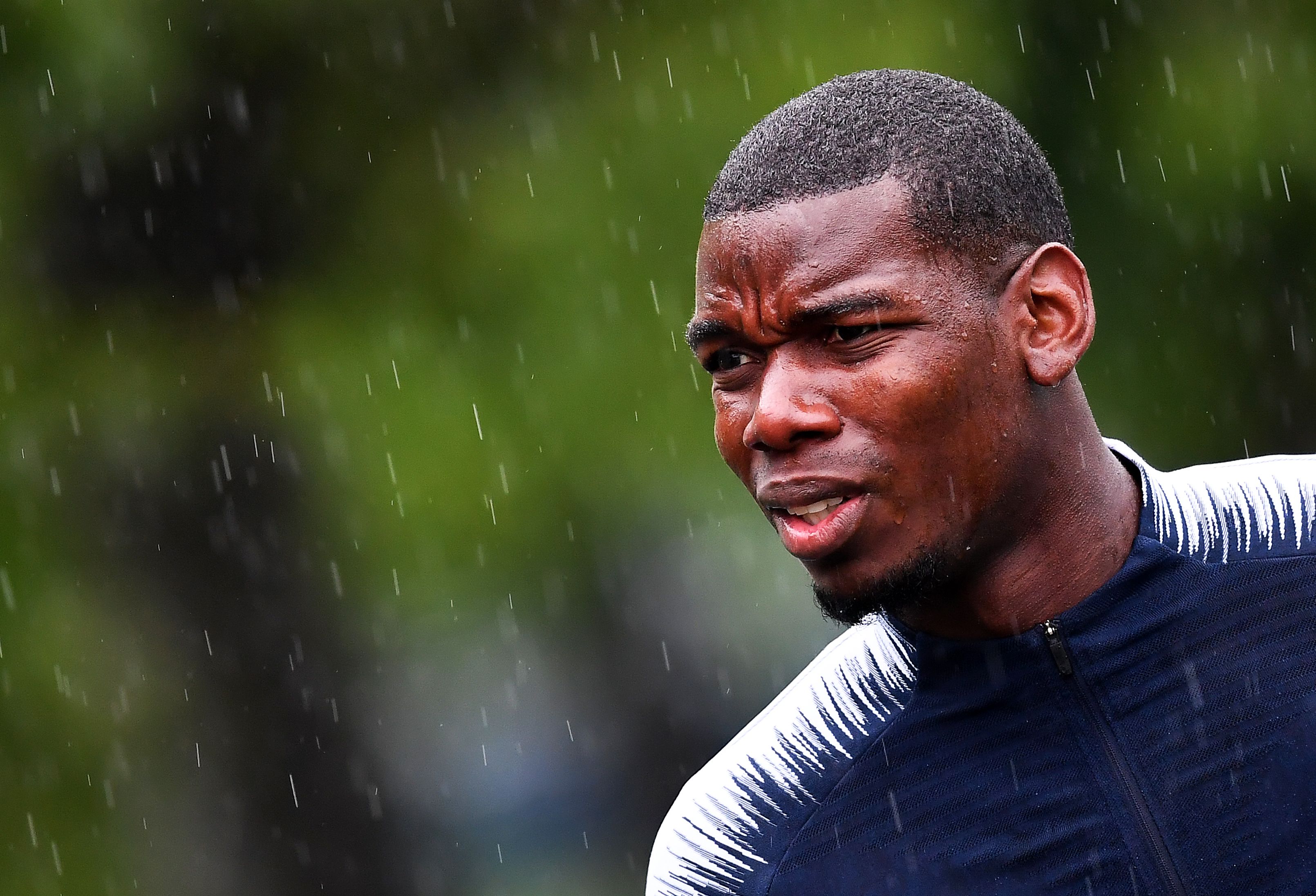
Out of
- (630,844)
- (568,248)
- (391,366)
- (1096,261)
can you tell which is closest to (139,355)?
(391,366)

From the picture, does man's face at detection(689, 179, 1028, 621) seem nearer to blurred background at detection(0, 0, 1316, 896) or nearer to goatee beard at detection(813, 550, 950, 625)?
goatee beard at detection(813, 550, 950, 625)

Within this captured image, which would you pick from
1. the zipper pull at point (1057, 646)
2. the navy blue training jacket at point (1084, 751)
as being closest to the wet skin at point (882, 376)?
the zipper pull at point (1057, 646)

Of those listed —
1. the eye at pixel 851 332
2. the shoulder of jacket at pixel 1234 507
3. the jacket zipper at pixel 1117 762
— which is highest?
the eye at pixel 851 332

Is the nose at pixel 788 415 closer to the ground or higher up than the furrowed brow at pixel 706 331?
closer to the ground

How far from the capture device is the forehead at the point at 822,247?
2678mm

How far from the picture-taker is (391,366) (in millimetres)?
6945

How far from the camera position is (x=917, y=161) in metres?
2.78

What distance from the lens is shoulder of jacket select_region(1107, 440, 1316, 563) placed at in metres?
2.94

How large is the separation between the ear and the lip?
1.33ft

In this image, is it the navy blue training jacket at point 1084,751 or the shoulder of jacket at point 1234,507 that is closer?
the navy blue training jacket at point 1084,751

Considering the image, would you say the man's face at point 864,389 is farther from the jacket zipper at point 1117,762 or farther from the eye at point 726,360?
the jacket zipper at point 1117,762

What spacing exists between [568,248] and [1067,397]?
169 inches

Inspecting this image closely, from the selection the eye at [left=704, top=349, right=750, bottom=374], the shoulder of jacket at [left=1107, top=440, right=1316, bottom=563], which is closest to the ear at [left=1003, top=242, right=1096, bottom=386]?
the shoulder of jacket at [left=1107, top=440, right=1316, bottom=563]

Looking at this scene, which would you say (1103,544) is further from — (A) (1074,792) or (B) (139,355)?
(B) (139,355)
